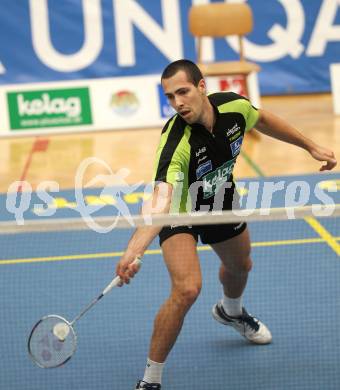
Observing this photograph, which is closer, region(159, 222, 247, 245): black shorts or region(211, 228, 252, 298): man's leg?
region(159, 222, 247, 245): black shorts

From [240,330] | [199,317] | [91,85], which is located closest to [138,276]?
[199,317]

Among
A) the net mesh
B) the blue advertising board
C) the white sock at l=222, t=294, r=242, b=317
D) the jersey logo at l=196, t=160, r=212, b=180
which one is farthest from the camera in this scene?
the blue advertising board

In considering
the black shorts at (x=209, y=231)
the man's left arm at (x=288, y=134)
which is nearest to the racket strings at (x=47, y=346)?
the black shorts at (x=209, y=231)

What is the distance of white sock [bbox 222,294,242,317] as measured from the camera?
5723mm

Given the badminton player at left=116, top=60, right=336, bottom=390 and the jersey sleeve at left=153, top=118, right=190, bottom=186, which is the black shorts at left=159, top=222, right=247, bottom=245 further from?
the jersey sleeve at left=153, top=118, right=190, bottom=186

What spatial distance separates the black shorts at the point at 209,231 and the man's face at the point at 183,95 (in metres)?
0.67

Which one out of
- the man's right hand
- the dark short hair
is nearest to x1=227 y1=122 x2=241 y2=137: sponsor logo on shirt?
the dark short hair

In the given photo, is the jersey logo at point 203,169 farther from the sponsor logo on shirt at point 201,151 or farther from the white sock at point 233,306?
the white sock at point 233,306

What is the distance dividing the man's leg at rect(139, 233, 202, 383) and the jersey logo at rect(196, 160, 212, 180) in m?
0.39

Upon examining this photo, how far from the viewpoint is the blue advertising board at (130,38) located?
43.1 feet

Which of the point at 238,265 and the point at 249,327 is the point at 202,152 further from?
the point at 249,327

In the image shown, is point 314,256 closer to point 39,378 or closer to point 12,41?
point 39,378

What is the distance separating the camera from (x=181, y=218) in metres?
4.32

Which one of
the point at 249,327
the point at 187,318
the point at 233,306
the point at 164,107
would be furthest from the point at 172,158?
the point at 164,107
